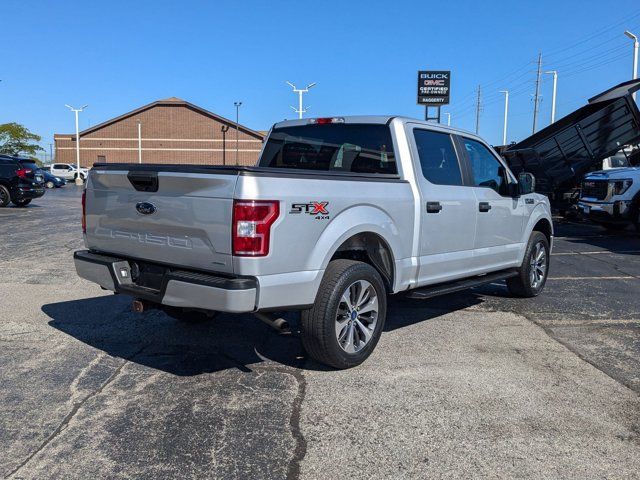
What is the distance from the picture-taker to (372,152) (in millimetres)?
5184

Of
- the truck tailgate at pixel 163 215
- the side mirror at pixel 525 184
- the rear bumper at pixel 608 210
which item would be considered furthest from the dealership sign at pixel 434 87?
the truck tailgate at pixel 163 215

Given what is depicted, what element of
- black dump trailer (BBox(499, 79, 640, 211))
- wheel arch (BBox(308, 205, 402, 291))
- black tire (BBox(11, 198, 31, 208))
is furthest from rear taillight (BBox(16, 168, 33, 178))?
wheel arch (BBox(308, 205, 402, 291))

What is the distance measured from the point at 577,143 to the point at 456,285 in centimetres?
1217

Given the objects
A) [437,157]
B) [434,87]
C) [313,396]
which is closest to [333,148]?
[437,157]

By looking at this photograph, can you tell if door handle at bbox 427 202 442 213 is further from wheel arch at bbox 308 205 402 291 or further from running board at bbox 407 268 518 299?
running board at bbox 407 268 518 299

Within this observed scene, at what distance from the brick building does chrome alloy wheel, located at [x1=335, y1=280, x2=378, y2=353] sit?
66279mm

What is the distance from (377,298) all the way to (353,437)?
4.78 ft

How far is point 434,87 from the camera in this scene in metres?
38.6

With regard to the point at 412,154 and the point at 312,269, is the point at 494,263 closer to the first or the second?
the point at 412,154

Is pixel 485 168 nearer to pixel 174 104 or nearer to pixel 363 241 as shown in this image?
pixel 363 241

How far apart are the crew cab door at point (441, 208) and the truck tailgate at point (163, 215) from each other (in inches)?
80.9

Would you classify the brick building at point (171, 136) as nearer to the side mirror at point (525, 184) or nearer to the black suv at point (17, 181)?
the black suv at point (17, 181)

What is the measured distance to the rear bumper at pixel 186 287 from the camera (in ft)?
11.7

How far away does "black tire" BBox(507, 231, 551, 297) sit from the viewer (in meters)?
6.95
